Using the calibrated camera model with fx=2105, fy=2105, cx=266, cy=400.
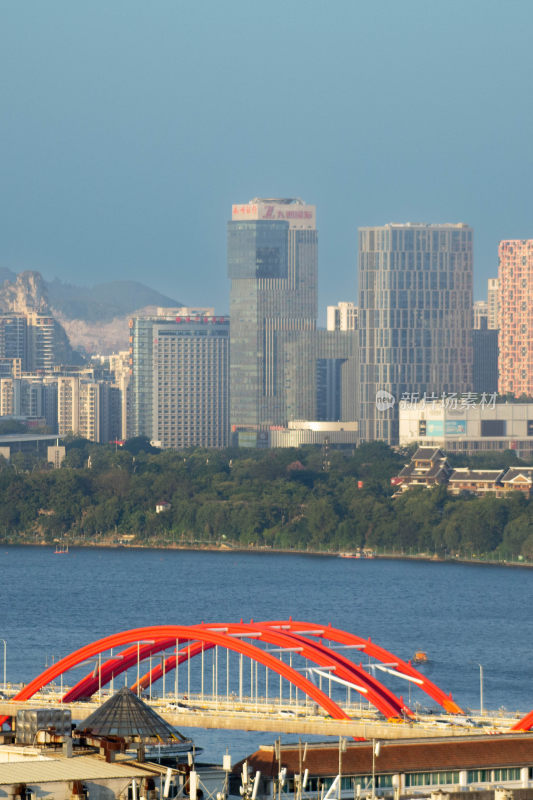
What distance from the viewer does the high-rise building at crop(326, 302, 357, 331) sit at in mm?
181000

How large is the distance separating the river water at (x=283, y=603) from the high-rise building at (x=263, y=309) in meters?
73.3

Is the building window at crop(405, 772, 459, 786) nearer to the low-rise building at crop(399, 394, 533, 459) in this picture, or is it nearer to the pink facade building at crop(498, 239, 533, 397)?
the low-rise building at crop(399, 394, 533, 459)

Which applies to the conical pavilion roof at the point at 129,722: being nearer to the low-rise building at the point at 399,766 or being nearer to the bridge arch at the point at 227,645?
the low-rise building at the point at 399,766

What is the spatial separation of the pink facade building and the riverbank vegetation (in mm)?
40616

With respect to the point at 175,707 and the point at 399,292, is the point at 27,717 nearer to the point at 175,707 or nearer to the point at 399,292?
the point at 175,707

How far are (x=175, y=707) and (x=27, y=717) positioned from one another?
48.6 feet

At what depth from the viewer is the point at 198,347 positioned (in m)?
177

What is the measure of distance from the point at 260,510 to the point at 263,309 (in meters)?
75.1

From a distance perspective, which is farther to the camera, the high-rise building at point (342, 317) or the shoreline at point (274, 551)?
the high-rise building at point (342, 317)

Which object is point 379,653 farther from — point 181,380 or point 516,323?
point 181,380

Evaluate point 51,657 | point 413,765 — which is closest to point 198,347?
point 51,657

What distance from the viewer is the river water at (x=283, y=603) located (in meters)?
52.4

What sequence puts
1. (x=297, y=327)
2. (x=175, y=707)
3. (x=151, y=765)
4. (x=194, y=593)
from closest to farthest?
(x=151, y=765)
(x=175, y=707)
(x=194, y=593)
(x=297, y=327)

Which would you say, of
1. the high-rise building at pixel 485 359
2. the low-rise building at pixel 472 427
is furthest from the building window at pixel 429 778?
the high-rise building at pixel 485 359
